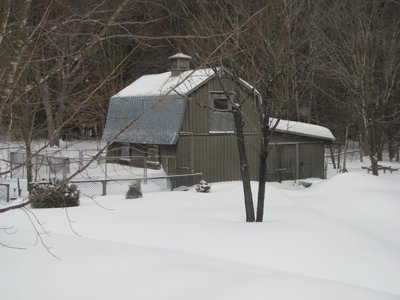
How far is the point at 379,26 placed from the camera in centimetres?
2103

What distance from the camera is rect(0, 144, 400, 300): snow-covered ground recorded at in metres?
5.88

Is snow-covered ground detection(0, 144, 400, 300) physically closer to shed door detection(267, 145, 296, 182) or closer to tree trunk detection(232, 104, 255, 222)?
tree trunk detection(232, 104, 255, 222)

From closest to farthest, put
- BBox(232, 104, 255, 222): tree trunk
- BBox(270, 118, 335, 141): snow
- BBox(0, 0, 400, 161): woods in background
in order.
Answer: BBox(0, 0, 400, 161): woods in background < BBox(232, 104, 255, 222): tree trunk < BBox(270, 118, 335, 141): snow

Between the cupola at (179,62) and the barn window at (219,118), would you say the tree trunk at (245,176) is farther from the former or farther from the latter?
the cupola at (179,62)

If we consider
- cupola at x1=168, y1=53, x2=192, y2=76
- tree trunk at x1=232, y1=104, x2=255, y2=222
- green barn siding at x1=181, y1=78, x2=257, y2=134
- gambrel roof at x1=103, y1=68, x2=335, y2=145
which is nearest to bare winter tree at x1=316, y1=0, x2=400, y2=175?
gambrel roof at x1=103, y1=68, x2=335, y2=145

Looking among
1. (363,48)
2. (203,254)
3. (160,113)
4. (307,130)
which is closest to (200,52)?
(203,254)

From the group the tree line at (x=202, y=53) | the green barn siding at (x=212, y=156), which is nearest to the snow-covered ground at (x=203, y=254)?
the tree line at (x=202, y=53)

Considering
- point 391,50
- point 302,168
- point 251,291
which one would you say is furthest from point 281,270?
point 302,168

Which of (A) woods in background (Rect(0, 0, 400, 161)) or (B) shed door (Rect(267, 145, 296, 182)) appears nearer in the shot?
(A) woods in background (Rect(0, 0, 400, 161))

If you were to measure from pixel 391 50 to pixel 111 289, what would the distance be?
17.6 m

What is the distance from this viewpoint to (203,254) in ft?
24.7

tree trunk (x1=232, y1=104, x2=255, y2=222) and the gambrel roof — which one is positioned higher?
the gambrel roof

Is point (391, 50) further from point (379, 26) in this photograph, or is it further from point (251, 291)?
point (251, 291)

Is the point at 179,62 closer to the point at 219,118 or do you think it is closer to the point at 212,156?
the point at 219,118
